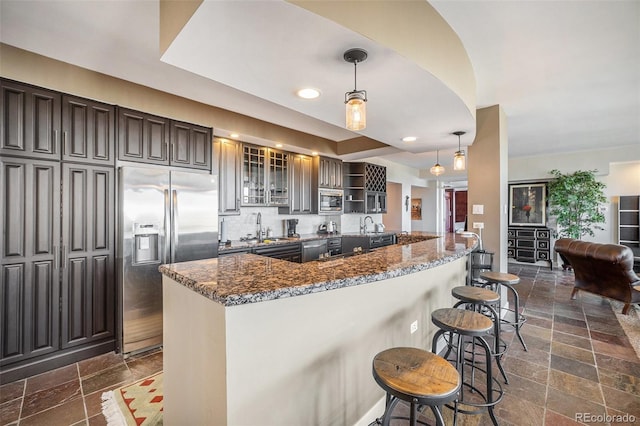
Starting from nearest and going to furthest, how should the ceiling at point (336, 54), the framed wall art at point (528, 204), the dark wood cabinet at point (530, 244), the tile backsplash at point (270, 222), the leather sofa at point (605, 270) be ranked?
the ceiling at point (336, 54) < the leather sofa at point (605, 270) < the tile backsplash at point (270, 222) < the dark wood cabinet at point (530, 244) < the framed wall art at point (528, 204)

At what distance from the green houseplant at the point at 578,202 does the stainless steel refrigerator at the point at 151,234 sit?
7486 millimetres

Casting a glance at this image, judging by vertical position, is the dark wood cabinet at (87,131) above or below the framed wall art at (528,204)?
above

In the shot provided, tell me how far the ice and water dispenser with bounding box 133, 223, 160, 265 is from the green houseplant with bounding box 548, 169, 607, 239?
7.92 meters

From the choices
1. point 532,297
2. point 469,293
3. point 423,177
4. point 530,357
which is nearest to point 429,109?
point 469,293

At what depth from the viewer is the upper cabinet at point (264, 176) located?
417 centimetres

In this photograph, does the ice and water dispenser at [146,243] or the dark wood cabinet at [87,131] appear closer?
the dark wood cabinet at [87,131]

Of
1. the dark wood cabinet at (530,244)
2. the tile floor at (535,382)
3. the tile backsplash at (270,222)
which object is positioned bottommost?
the tile floor at (535,382)

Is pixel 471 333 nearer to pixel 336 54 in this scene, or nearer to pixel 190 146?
pixel 336 54

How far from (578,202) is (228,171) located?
7.39 meters

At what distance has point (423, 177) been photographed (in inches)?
354

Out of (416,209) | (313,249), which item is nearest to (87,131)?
(313,249)

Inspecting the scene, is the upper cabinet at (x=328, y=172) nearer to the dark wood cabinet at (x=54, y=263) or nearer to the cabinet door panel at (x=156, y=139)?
the cabinet door panel at (x=156, y=139)

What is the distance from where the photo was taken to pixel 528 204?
7184 mm

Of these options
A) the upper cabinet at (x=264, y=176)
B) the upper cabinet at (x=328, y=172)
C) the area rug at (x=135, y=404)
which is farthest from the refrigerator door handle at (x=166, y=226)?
the upper cabinet at (x=328, y=172)
